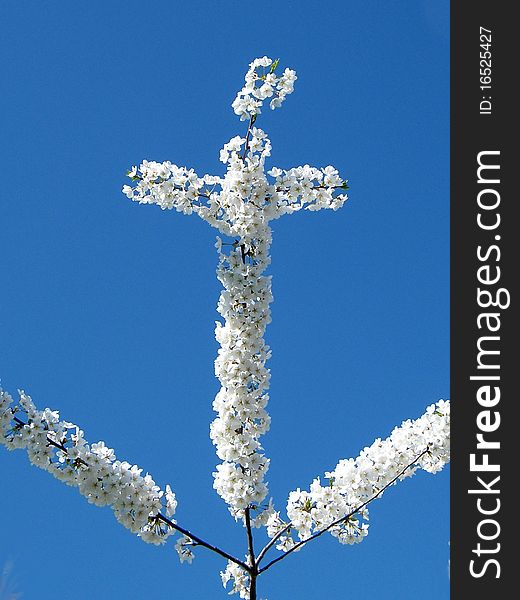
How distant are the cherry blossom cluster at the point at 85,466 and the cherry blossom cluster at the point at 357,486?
3.59 ft

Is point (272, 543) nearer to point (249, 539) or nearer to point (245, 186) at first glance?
point (249, 539)

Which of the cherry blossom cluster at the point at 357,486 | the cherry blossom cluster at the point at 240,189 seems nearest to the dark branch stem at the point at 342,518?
the cherry blossom cluster at the point at 357,486

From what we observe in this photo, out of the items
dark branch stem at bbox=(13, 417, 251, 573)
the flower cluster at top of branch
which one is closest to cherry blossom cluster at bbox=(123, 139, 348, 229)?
the flower cluster at top of branch

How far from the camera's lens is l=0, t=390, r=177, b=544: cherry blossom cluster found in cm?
678

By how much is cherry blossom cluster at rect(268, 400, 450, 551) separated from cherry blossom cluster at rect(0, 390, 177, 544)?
3.59ft

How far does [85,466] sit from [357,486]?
2.34 metres

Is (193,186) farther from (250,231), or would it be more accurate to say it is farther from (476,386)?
(476,386)

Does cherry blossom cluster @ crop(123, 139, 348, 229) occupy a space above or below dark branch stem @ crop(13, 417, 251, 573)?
above

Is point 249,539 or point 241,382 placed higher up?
point 241,382

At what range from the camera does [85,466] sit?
681 centimetres

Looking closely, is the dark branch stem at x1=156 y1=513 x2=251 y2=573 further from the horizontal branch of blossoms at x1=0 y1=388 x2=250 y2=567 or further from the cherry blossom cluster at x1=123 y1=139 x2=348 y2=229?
the cherry blossom cluster at x1=123 y1=139 x2=348 y2=229

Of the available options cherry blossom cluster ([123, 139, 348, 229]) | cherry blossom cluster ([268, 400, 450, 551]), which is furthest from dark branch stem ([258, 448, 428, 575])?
cherry blossom cluster ([123, 139, 348, 229])

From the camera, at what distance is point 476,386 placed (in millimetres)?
6867

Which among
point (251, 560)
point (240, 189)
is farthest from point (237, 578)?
point (240, 189)
